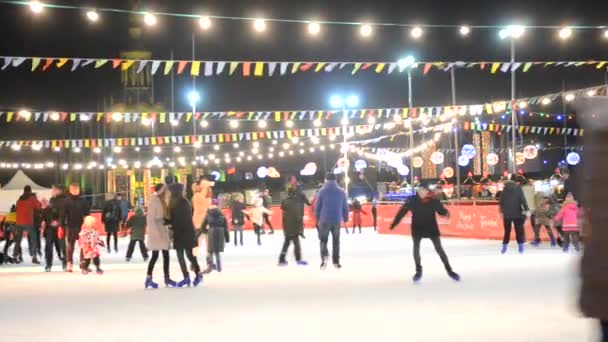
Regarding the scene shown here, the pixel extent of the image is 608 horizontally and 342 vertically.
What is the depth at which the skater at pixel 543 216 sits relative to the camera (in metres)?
19.8

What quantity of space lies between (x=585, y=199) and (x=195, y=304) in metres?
6.83

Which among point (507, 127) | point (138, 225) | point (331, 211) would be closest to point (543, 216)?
point (331, 211)

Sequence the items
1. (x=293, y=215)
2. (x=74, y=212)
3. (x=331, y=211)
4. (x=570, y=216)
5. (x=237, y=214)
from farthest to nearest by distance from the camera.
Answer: (x=237, y=214), (x=570, y=216), (x=293, y=215), (x=74, y=212), (x=331, y=211)

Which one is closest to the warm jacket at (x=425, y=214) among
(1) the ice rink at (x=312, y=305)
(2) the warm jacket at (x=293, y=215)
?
(1) the ice rink at (x=312, y=305)

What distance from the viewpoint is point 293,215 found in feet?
52.3

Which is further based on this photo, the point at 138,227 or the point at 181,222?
the point at 138,227

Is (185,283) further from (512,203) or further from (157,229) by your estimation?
(512,203)

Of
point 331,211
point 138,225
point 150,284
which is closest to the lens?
point 150,284

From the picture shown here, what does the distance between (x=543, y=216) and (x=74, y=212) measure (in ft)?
36.9

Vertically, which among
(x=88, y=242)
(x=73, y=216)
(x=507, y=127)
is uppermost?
(x=507, y=127)

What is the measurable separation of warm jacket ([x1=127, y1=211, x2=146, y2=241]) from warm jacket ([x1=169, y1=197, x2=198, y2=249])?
→ 6.67 meters

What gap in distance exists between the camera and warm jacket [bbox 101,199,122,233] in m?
22.5

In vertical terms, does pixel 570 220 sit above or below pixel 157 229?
below

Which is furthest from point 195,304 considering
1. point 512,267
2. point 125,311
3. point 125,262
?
point 125,262
